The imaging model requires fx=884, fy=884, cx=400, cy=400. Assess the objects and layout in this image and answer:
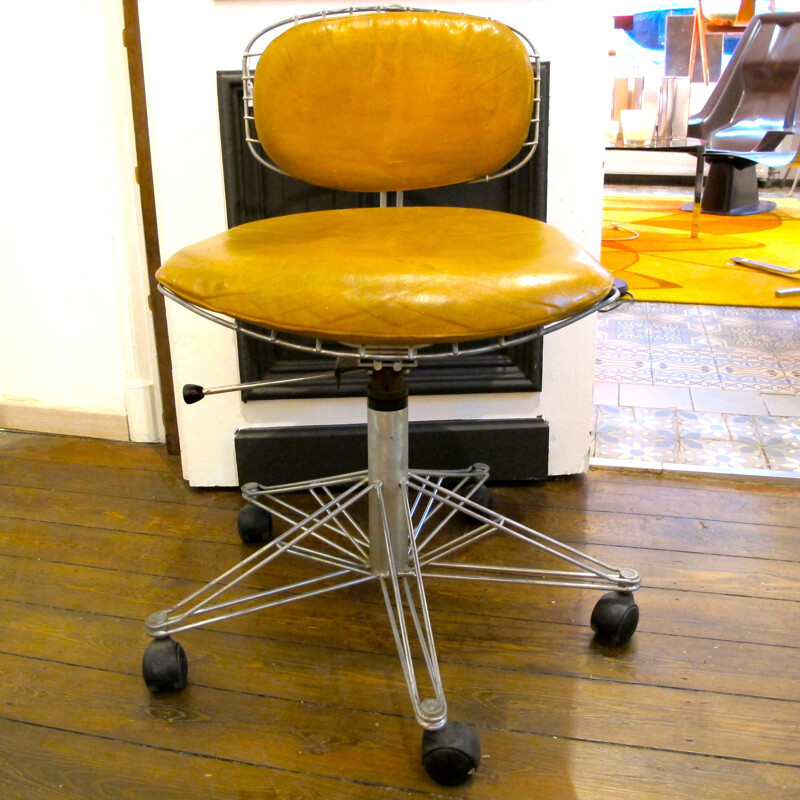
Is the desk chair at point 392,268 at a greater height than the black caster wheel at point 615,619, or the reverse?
the desk chair at point 392,268

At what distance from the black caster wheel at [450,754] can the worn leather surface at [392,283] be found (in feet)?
1.37

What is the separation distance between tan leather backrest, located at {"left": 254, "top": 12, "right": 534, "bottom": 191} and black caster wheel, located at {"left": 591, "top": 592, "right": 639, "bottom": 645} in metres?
0.62

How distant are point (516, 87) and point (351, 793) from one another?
91 cm

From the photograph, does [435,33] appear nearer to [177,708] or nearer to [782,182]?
[177,708]

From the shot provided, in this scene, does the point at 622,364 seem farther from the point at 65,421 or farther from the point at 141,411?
the point at 65,421

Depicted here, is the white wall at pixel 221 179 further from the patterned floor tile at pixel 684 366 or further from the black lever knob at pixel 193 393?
the patterned floor tile at pixel 684 366

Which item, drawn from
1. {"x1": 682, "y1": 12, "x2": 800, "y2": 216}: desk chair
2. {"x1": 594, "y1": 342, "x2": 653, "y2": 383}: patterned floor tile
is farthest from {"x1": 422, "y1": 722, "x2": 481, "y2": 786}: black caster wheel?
{"x1": 682, "y1": 12, "x2": 800, "y2": 216}: desk chair

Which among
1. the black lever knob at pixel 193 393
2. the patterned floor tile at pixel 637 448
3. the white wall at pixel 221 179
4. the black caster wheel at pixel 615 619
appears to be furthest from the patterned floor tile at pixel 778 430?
the black lever knob at pixel 193 393

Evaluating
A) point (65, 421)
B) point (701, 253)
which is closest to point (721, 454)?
point (65, 421)

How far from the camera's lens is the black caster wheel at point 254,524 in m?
1.40

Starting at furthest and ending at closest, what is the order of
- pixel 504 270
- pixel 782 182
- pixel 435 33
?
1. pixel 782 182
2. pixel 435 33
3. pixel 504 270

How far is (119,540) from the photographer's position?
1.43 meters

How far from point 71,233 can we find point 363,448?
70 cm

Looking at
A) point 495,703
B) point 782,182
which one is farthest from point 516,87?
point 782,182
